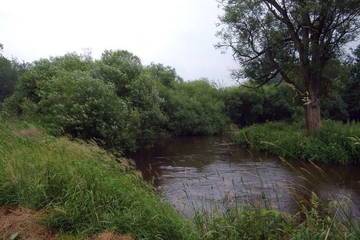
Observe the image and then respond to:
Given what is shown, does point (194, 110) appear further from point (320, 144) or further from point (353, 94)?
point (320, 144)

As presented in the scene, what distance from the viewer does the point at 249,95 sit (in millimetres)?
38156

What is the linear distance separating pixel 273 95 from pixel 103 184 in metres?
35.2

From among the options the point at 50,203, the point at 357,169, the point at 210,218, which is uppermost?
the point at 50,203

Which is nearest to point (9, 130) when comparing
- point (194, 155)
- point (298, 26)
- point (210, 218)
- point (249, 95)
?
point (210, 218)

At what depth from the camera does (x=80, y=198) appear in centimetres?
514

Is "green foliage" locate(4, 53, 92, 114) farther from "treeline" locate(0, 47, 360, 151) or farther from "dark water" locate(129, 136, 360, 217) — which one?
"dark water" locate(129, 136, 360, 217)

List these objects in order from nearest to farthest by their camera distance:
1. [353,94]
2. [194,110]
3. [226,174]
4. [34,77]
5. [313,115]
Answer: [226,174]
[313,115]
[34,77]
[194,110]
[353,94]

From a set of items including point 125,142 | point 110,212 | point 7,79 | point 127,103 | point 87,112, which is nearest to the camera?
point 110,212

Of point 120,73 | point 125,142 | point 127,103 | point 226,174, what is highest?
point 120,73

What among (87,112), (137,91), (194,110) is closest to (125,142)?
(87,112)

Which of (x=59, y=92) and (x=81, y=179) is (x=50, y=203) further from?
(x=59, y=92)

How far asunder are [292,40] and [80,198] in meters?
18.2

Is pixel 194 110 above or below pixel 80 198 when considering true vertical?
above

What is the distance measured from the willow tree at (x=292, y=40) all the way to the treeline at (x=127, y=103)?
1.28 metres
